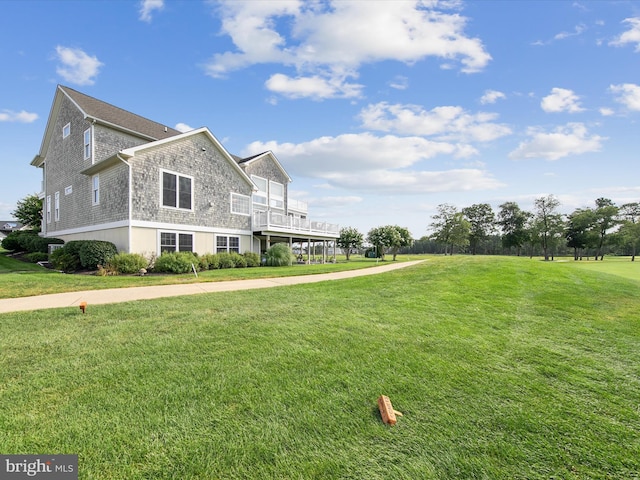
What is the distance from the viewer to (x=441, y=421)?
2.40 metres

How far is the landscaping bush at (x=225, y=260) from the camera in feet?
52.5

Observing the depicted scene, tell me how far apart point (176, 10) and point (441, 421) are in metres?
13.6

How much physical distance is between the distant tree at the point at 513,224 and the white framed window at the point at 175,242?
5815 cm

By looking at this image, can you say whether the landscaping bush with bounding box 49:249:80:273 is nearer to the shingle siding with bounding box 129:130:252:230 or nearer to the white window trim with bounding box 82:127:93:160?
the shingle siding with bounding box 129:130:252:230

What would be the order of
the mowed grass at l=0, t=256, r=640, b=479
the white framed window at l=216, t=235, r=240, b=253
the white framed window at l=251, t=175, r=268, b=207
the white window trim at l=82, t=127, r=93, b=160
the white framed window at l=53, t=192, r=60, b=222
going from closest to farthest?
the mowed grass at l=0, t=256, r=640, b=479 < the white window trim at l=82, t=127, r=93, b=160 < the white framed window at l=216, t=235, r=240, b=253 < the white framed window at l=53, t=192, r=60, b=222 < the white framed window at l=251, t=175, r=268, b=207

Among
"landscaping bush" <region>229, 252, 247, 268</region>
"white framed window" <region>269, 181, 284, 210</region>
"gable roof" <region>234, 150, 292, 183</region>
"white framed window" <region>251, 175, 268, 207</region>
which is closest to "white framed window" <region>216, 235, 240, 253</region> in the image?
"landscaping bush" <region>229, 252, 247, 268</region>

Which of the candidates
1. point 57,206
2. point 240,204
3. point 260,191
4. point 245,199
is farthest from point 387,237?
point 57,206

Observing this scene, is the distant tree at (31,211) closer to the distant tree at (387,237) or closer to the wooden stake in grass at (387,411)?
the distant tree at (387,237)

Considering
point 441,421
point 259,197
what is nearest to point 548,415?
point 441,421

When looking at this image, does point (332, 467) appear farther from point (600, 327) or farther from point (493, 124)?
point (493, 124)

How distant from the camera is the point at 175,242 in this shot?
15219 mm

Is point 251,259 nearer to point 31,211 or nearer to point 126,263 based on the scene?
point 126,263

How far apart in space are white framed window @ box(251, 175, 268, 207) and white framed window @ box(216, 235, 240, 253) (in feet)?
16.9

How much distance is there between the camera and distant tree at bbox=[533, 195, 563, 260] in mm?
47625
